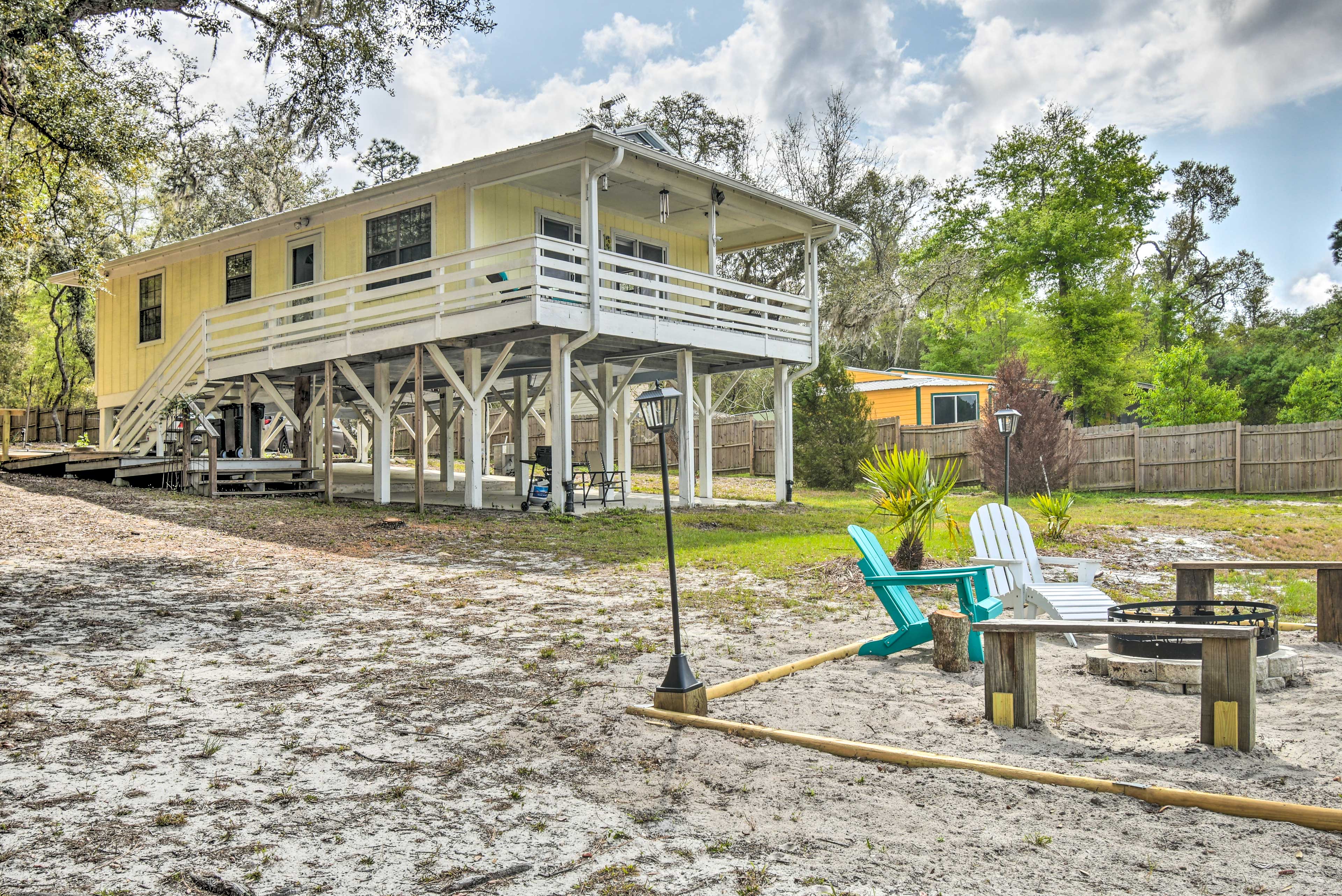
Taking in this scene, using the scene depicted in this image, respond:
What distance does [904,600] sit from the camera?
664 cm

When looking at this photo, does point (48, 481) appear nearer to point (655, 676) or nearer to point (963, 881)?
point (655, 676)

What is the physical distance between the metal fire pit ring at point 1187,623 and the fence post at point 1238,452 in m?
18.3

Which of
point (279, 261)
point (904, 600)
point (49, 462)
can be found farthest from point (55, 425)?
point (904, 600)

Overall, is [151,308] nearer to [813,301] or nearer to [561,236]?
[561,236]

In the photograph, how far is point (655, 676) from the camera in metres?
5.86

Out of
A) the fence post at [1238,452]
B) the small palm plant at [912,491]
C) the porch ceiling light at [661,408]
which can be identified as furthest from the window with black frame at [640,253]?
the fence post at [1238,452]

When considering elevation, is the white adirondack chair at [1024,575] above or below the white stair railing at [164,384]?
below

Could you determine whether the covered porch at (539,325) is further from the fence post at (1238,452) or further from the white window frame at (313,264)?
the fence post at (1238,452)

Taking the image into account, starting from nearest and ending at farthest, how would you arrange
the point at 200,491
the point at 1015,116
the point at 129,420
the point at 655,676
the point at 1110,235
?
the point at 655,676 < the point at 200,491 < the point at 129,420 < the point at 1110,235 < the point at 1015,116

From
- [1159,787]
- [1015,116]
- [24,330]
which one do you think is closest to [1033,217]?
[1015,116]

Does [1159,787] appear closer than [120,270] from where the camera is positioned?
Yes

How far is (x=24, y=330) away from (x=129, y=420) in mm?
22836

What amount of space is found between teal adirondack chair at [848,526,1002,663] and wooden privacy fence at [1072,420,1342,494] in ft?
54.7

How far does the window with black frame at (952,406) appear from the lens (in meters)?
31.6
